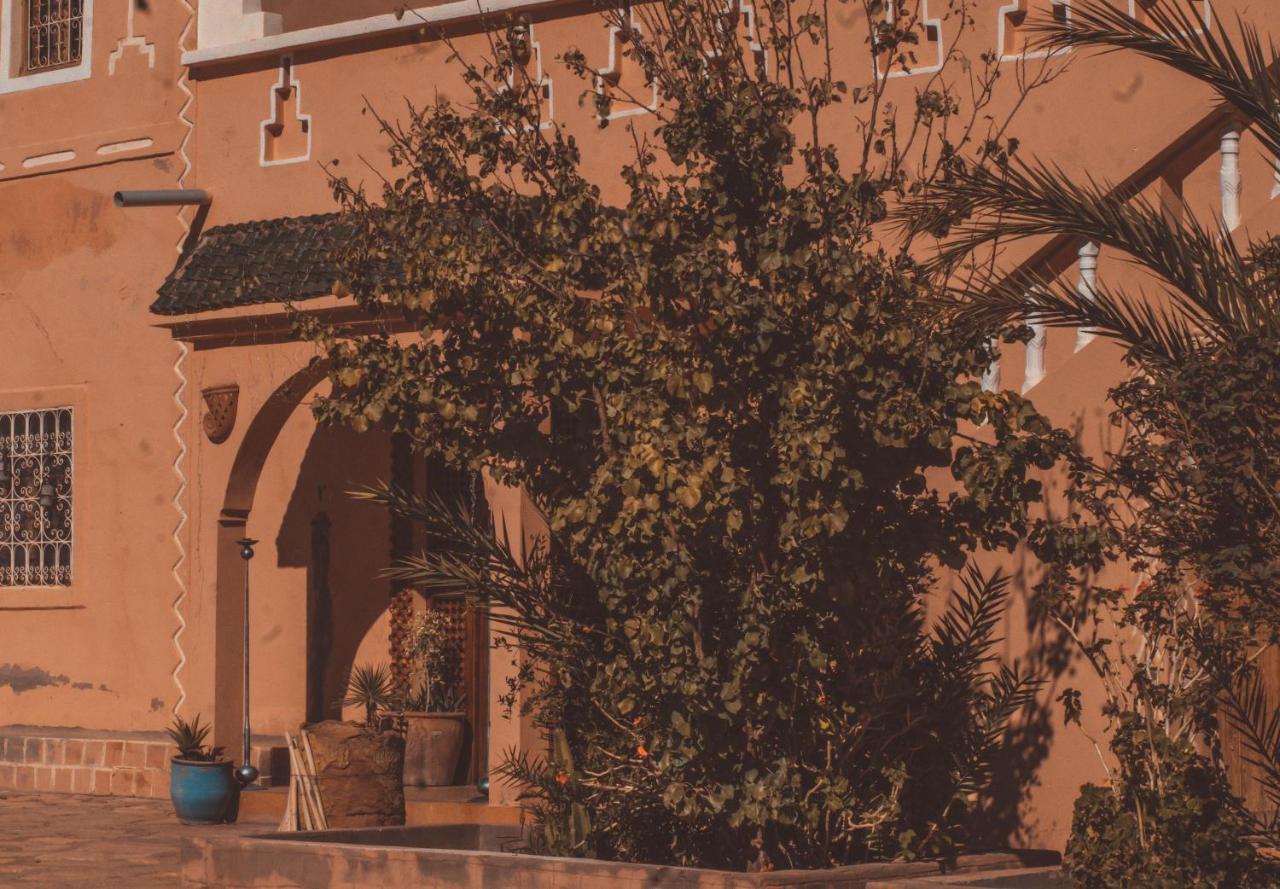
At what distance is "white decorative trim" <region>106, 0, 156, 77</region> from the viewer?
55.9 feet

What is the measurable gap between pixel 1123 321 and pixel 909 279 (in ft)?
3.04

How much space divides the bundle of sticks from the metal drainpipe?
5.25 metres

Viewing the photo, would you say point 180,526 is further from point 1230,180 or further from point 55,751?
point 1230,180

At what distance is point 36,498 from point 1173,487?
11195mm

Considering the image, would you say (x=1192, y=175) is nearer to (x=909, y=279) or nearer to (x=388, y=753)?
(x=909, y=279)

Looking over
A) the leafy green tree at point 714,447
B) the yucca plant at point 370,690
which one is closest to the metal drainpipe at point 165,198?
the yucca plant at point 370,690

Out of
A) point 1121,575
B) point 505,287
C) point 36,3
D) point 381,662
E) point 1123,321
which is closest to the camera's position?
point 1123,321

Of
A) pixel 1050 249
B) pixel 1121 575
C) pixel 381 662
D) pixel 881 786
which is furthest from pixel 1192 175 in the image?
pixel 381 662

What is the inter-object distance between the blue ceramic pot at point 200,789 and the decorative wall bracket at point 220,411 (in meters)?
2.35

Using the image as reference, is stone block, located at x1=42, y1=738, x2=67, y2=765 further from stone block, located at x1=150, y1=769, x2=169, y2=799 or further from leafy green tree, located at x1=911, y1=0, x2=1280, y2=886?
leafy green tree, located at x1=911, y1=0, x2=1280, y2=886

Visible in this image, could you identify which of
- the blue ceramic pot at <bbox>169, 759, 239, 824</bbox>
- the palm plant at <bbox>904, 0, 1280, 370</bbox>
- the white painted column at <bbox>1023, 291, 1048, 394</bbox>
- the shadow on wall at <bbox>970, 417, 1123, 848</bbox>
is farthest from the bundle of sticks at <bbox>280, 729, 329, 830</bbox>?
the palm plant at <bbox>904, 0, 1280, 370</bbox>

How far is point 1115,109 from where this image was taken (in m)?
12.7

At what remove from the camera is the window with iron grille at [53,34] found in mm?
17859

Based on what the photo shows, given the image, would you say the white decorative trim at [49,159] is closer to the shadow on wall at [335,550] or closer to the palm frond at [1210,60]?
the shadow on wall at [335,550]
